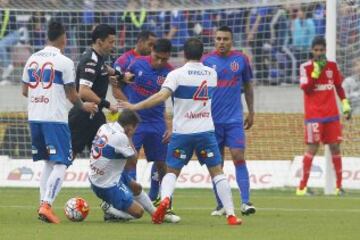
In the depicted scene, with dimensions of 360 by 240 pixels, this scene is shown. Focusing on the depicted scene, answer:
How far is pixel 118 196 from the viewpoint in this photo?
1432cm

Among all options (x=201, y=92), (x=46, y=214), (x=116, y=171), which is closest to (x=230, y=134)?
(x=201, y=92)

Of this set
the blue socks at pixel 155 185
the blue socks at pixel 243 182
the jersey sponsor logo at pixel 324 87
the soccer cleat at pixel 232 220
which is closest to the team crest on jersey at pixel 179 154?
the soccer cleat at pixel 232 220

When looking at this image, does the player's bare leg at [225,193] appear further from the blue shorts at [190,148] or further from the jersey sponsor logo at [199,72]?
the jersey sponsor logo at [199,72]

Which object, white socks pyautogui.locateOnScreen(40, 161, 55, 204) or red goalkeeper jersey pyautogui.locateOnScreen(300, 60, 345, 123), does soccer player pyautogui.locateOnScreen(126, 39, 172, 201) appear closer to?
white socks pyautogui.locateOnScreen(40, 161, 55, 204)

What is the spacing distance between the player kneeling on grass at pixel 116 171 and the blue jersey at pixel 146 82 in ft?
6.94

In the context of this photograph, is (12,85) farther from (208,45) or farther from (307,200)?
(307,200)

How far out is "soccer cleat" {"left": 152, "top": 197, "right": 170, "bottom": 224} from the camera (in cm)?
1385

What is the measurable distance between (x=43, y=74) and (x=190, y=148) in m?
2.08

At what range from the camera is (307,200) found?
18.7m

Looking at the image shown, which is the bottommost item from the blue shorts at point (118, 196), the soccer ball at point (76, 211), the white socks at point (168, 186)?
the soccer ball at point (76, 211)

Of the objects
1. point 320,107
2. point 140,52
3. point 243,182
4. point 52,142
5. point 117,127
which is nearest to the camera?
point 117,127

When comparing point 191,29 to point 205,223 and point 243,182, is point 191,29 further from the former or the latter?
point 205,223

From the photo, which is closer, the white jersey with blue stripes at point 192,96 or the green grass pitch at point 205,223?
the green grass pitch at point 205,223

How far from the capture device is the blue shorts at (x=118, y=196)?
14.3 m
